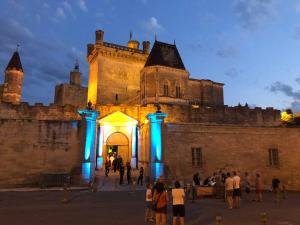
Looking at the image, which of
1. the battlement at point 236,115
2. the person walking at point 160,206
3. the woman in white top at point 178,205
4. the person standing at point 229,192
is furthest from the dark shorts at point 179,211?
the battlement at point 236,115

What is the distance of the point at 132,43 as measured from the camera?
152 feet

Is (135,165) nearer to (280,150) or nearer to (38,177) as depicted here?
(38,177)

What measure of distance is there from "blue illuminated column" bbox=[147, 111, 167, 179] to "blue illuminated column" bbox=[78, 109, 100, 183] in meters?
4.39

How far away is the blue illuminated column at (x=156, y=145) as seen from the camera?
19.4 metres

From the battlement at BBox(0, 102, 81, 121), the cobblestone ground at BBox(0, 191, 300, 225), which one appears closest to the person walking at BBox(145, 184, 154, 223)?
the cobblestone ground at BBox(0, 191, 300, 225)

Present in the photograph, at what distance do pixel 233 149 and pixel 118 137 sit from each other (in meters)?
10.8

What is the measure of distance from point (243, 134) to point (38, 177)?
17407 millimetres

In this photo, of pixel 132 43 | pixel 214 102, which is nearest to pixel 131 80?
pixel 132 43

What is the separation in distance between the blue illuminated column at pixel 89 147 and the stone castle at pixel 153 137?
0.07 metres

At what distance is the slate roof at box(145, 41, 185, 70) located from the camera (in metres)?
33.8

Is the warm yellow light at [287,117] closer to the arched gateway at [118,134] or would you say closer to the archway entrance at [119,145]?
the arched gateway at [118,134]

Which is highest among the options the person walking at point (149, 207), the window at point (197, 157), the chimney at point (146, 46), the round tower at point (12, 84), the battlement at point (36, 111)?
the chimney at point (146, 46)

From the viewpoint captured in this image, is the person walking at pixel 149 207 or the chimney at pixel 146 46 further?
the chimney at pixel 146 46

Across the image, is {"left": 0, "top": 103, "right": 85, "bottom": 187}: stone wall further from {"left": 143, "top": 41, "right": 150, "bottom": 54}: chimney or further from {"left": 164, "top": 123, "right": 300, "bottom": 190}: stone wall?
{"left": 143, "top": 41, "right": 150, "bottom": 54}: chimney
